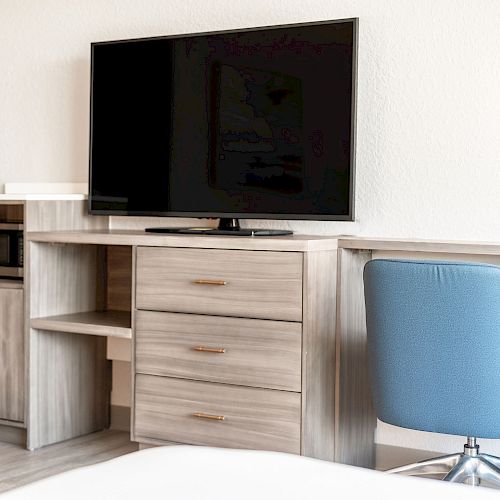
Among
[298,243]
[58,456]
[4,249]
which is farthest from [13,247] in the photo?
[298,243]

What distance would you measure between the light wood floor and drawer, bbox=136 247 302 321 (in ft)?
2.10

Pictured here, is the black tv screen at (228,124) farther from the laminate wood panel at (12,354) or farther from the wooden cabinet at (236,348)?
the laminate wood panel at (12,354)

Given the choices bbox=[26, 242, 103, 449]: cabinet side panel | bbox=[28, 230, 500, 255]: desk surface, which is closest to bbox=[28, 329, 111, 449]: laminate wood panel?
bbox=[26, 242, 103, 449]: cabinet side panel

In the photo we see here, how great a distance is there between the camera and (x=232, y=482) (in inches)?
54.4

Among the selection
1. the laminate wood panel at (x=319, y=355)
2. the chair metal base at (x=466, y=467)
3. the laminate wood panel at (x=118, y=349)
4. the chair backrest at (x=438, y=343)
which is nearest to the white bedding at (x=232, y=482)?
the chair backrest at (x=438, y=343)

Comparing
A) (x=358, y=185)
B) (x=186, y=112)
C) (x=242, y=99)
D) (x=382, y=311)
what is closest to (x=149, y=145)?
(x=186, y=112)

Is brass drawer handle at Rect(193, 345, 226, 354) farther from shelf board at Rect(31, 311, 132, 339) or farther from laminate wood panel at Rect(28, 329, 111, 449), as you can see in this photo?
laminate wood panel at Rect(28, 329, 111, 449)

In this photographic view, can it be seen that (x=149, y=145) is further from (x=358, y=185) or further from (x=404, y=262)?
(x=404, y=262)

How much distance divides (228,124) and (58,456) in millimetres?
1379

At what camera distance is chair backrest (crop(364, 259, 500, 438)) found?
8.01 ft

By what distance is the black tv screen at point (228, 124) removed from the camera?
10.3ft

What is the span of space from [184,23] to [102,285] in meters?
1.12

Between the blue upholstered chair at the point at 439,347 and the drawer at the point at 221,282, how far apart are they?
1.16 ft

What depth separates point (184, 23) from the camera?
363cm
